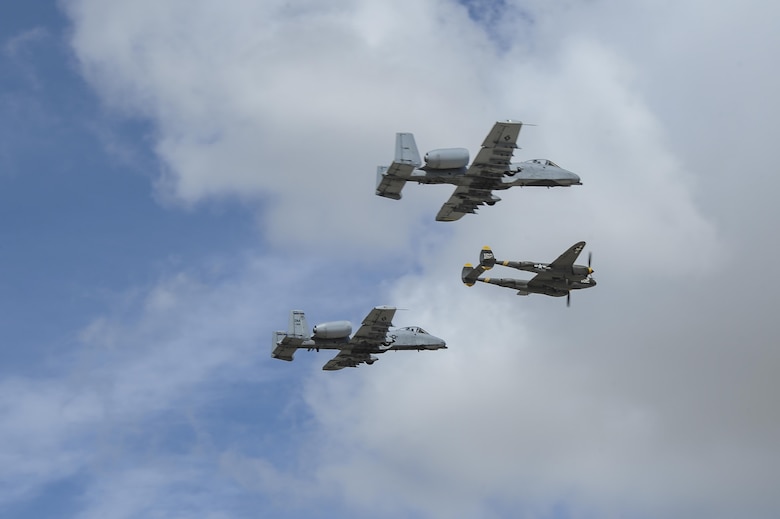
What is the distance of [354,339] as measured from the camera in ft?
555

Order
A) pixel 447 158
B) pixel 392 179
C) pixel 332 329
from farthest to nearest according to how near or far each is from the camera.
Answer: pixel 332 329, pixel 392 179, pixel 447 158

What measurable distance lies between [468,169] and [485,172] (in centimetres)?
202

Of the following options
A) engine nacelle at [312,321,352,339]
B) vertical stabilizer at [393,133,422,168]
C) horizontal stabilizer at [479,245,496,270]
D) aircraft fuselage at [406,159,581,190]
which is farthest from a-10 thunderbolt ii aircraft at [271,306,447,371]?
vertical stabilizer at [393,133,422,168]

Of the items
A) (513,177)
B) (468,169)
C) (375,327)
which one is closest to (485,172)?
(468,169)

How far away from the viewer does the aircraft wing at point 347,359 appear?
568 feet

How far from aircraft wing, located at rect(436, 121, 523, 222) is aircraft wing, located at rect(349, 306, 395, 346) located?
13181 mm

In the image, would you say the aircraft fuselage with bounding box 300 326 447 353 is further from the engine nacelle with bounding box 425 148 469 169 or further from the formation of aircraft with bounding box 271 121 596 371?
the engine nacelle with bounding box 425 148 469 169

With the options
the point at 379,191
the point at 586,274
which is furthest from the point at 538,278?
the point at 379,191

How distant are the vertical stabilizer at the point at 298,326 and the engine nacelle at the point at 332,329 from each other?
659 cm

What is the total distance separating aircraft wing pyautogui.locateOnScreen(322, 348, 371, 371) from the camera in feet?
568

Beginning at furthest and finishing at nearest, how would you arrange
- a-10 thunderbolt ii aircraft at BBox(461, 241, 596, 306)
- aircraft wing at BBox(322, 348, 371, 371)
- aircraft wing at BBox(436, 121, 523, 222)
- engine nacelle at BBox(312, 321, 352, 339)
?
1. aircraft wing at BBox(322, 348, 371, 371)
2. a-10 thunderbolt ii aircraft at BBox(461, 241, 596, 306)
3. engine nacelle at BBox(312, 321, 352, 339)
4. aircraft wing at BBox(436, 121, 523, 222)

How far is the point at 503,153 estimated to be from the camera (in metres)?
150

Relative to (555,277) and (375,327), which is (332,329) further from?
(555,277)

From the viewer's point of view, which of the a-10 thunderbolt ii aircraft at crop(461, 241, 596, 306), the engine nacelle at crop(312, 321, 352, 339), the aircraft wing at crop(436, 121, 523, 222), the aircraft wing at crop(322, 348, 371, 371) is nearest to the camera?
the aircraft wing at crop(436, 121, 523, 222)
